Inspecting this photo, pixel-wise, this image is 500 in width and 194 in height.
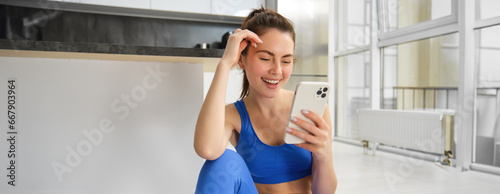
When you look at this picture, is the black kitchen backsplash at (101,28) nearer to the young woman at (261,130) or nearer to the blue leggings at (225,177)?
the young woman at (261,130)

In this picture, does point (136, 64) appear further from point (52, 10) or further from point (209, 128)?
point (52, 10)

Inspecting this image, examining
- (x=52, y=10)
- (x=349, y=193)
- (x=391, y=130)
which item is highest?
(x=52, y=10)

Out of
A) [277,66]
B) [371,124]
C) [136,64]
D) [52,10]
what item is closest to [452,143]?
[371,124]

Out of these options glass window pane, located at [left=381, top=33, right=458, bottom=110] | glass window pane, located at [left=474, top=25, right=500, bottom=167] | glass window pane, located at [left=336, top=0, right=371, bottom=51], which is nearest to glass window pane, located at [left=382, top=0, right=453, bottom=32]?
glass window pane, located at [left=381, top=33, right=458, bottom=110]

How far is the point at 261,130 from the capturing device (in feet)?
3.55

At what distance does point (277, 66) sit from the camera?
98 centimetres

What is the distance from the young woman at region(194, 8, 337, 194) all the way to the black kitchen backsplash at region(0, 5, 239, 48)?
2434 millimetres

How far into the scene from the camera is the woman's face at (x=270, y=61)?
0.99m

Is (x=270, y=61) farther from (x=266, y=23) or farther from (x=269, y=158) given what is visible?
(x=269, y=158)

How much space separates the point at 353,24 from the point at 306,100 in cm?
420

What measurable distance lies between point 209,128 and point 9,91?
0.63m

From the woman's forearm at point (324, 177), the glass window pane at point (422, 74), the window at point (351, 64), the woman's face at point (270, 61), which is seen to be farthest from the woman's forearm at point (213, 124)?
the window at point (351, 64)

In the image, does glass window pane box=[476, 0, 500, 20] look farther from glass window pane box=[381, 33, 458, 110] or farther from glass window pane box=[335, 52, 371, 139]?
glass window pane box=[335, 52, 371, 139]

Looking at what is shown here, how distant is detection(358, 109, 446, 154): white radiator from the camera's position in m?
3.05
